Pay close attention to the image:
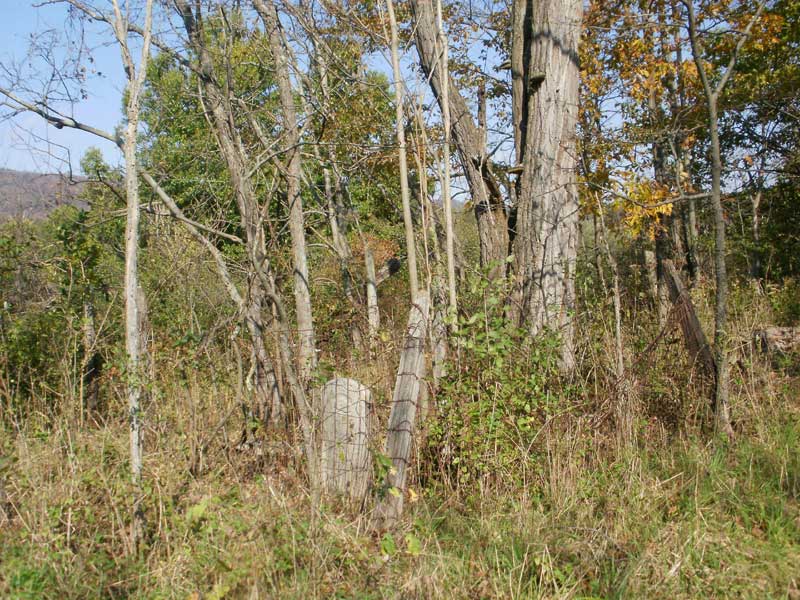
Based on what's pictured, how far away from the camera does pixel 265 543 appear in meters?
3.46

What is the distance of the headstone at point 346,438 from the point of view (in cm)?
420

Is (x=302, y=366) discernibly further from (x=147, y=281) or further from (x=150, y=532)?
(x=147, y=281)

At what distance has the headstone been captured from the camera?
4.20 m

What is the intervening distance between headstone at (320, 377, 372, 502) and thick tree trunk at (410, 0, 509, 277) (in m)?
3.10

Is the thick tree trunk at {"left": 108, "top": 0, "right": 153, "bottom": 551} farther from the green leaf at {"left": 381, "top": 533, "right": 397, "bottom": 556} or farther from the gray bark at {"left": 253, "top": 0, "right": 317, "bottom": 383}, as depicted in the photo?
the gray bark at {"left": 253, "top": 0, "right": 317, "bottom": 383}

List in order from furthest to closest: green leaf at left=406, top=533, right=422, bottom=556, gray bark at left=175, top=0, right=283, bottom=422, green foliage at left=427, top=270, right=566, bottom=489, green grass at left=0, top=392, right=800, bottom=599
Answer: gray bark at left=175, top=0, right=283, bottom=422 → green foliage at left=427, top=270, right=566, bottom=489 → green leaf at left=406, top=533, right=422, bottom=556 → green grass at left=0, top=392, right=800, bottom=599

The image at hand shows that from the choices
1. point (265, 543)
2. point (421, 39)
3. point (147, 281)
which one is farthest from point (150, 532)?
point (147, 281)

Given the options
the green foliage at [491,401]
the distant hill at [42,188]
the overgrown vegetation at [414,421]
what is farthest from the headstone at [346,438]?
the distant hill at [42,188]

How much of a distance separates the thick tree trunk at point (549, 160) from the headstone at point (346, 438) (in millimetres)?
2451

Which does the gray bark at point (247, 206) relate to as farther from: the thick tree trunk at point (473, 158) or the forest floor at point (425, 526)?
the thick tree trunk at point (473, 158)

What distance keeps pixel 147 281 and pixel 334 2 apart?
5.10 m

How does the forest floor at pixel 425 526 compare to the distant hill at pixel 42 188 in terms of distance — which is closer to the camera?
the forest floor at pixel 425 526

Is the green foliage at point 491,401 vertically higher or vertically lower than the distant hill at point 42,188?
lower

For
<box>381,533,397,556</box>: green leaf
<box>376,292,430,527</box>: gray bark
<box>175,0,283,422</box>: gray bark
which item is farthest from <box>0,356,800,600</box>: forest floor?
<box>175,0,283,422</box>: gray bark
